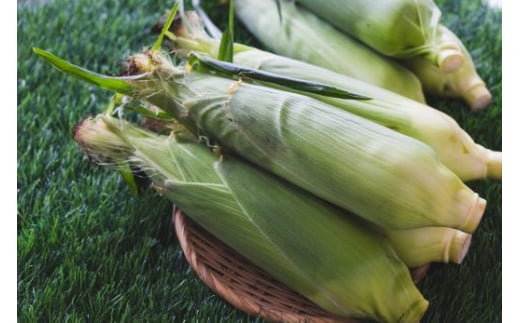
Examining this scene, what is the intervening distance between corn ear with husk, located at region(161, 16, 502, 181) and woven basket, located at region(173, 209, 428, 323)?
9.2 inches

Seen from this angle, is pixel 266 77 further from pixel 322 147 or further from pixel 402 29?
pixel 402 29

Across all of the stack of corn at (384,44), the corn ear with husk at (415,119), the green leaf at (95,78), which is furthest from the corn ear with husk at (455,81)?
the green leaf at (95,78)

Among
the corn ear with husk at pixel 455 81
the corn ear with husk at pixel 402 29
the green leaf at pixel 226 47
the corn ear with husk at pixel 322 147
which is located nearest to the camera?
the corn ear with husk at pixel 322 147

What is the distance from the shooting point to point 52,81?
1.85 m

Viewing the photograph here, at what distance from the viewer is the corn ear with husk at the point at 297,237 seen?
1173mm

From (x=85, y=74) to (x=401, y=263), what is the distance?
0.70m

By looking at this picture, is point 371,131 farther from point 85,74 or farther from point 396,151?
point 85,74

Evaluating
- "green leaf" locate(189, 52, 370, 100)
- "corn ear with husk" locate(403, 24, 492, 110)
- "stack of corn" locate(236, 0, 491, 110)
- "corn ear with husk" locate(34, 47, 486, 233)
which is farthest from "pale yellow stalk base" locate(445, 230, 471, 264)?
"corn ear with husk" locate(403, 24, 492, 110)

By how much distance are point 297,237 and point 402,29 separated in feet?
2.15

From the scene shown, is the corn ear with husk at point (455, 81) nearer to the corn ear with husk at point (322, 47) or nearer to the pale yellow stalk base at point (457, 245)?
the corn ear with husk at point (322, 47)

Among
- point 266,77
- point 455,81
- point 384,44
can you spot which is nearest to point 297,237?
point 266,77

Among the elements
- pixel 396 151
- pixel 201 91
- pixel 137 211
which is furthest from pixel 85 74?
pixel 396 151

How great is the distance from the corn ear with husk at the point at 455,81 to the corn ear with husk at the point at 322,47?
6cm

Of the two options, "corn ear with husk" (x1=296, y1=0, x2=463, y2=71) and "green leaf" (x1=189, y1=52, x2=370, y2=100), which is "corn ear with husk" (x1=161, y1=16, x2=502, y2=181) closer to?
"green leaf" (x1=189, y1=52, x2=370, y2=100)
